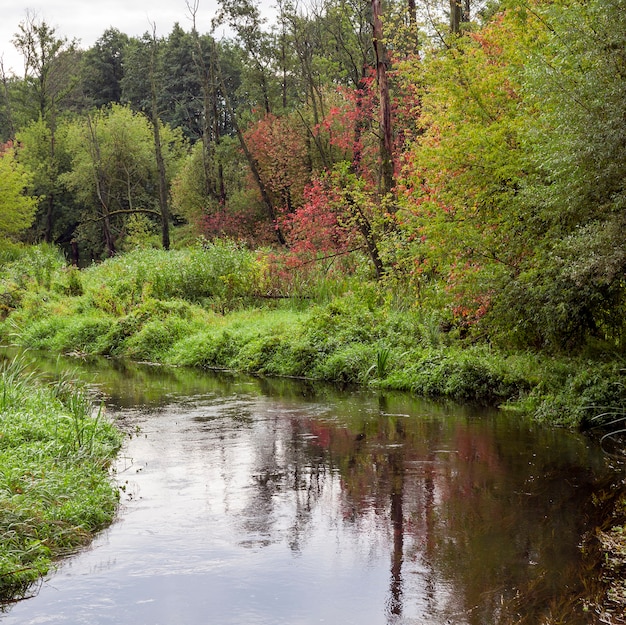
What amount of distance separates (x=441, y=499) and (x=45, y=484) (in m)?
3.88

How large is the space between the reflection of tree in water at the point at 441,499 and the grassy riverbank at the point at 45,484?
1549 millimetres

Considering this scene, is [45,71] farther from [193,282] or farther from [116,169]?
[193,282]

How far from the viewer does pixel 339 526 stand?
7395 millimetres

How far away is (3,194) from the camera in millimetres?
41031

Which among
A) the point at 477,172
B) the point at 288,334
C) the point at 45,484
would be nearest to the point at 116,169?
the point at 288,334

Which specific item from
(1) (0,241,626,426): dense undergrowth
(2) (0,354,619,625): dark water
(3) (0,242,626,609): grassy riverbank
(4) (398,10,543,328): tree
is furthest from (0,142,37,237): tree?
(2) (0,354,619,625): dark water

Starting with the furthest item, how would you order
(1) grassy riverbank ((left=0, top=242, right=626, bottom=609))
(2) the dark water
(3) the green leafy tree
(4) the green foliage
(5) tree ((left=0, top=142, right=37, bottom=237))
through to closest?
(5) tree ((left=0, top=142, right=37, bottom=237))
(4) the green foliage
(1) grassy riverbank ((left=0, top=242, right=626, bottom=609))
(3) the green leafy tree
(2) the dark water

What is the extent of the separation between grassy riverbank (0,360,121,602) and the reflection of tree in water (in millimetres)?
1549

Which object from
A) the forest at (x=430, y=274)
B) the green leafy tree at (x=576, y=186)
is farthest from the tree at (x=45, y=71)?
the green leafy tree at (x=576, y=186)

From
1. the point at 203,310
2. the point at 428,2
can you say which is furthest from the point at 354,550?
the point at 428,2

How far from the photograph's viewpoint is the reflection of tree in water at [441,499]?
593 cm

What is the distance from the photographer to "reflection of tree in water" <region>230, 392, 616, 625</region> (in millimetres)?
5930

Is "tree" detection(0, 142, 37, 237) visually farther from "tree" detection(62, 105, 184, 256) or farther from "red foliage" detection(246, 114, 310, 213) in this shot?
"red foliage" detection(246, 114, 310, 213)

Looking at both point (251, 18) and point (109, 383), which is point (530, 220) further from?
point (251, 18)
